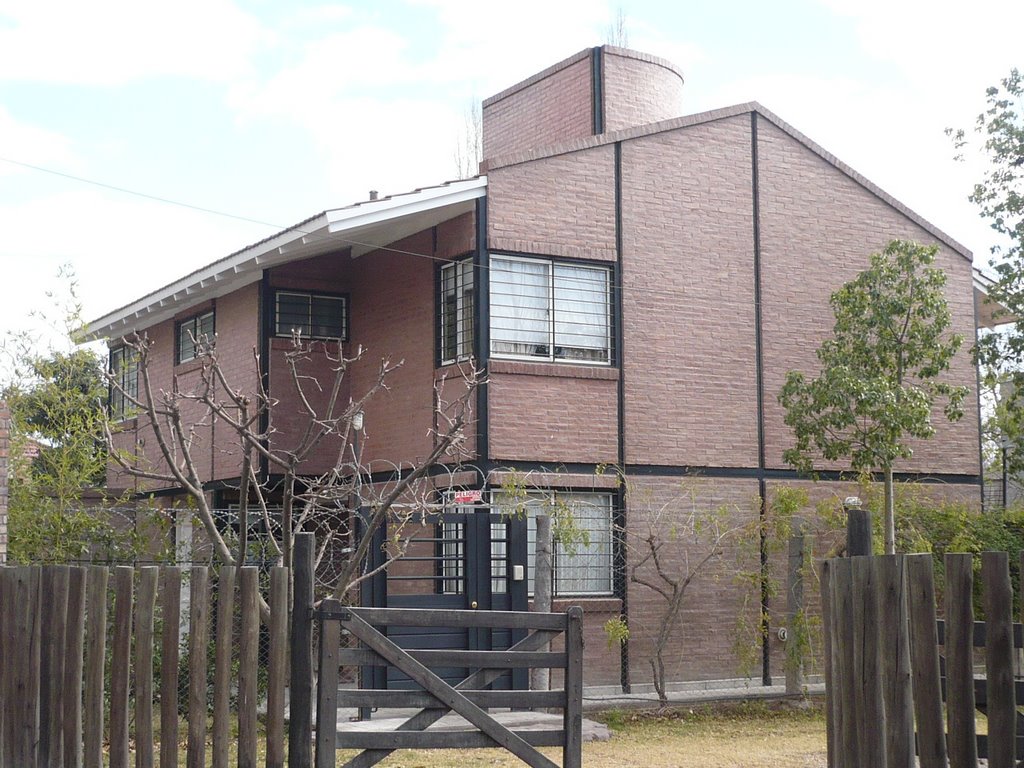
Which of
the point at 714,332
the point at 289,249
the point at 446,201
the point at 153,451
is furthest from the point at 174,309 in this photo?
the point at 714,332

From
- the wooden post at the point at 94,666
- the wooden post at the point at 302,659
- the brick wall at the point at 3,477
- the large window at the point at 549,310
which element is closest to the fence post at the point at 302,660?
the wooden post at the point at 302,659

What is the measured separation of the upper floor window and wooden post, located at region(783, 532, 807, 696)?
4.87 meters

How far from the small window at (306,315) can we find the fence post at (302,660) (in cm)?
1251

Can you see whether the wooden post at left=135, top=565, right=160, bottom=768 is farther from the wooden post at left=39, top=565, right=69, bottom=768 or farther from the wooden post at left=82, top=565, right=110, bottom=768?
the wooden post at left=39, top=565, right=69, bottom=768

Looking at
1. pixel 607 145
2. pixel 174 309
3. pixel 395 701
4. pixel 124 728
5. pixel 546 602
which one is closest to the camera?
pixel 124 728

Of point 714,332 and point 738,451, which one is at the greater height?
point 714,332

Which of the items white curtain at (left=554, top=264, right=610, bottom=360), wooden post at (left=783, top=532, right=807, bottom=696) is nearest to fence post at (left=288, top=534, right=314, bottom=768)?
wooden post at (left=783, top=532, right=807, bottom=696)

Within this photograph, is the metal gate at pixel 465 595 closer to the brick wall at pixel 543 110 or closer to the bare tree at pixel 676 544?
the bare tree at pixel 676 544

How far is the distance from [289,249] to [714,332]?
6006 millimetres

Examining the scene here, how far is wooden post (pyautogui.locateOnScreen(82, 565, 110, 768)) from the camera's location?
7137 mm

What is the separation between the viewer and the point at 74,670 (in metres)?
7.33

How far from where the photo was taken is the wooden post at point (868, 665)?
6117mm

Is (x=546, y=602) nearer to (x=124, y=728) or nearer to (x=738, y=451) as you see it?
(x=738, y=451)

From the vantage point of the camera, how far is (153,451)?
923 inches
